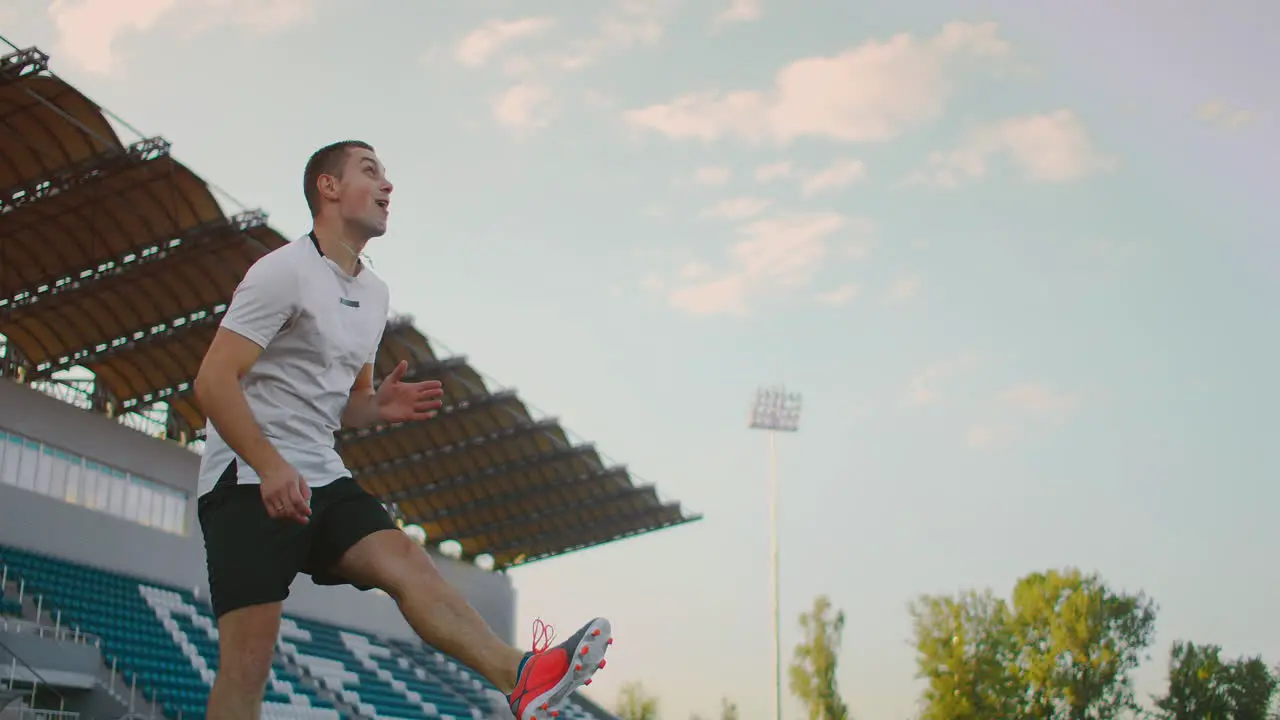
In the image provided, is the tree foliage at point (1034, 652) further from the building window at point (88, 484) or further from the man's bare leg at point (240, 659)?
the man's bare leg at point (240, 659)

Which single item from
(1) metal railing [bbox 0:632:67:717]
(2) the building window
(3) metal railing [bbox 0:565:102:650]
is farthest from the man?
(2) the building window

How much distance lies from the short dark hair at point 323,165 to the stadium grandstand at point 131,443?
42.9ft

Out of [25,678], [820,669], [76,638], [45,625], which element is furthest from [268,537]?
[820,669]

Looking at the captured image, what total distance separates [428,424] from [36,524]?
12463 mm

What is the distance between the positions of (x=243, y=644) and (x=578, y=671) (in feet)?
3.21

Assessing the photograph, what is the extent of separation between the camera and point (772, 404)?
158ft

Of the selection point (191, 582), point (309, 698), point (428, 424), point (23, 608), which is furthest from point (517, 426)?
point (23, 608)

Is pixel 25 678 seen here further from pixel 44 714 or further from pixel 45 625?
pixel 45 625

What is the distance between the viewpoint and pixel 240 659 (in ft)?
12.1

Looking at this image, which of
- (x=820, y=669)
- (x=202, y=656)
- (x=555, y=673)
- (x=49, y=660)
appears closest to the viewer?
(x=555, y=673)

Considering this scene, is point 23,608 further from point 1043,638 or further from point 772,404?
point 1043,638

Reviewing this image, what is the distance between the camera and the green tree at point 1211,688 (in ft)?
193

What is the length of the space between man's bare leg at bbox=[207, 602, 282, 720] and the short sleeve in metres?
0.79

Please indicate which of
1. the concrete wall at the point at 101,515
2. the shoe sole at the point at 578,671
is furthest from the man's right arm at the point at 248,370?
the concrete wall at the point at 101,515
